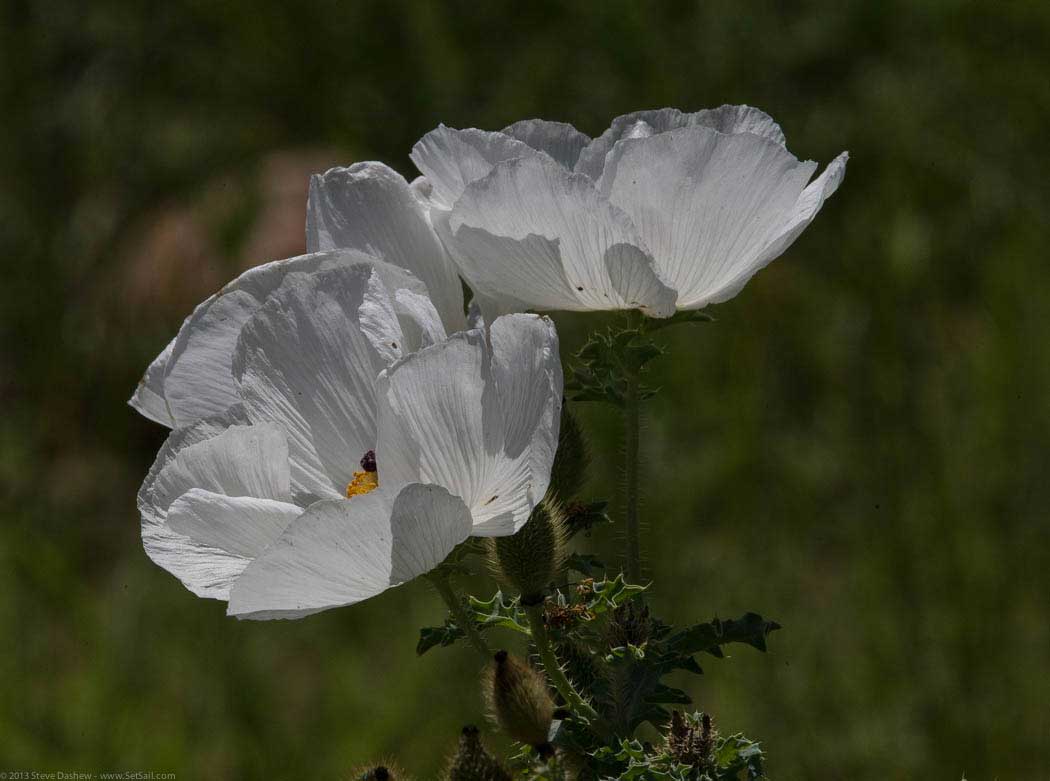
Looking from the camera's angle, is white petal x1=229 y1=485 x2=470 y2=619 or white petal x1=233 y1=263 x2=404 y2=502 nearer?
white petal x1=229 y1=485 x2=470 y2=619

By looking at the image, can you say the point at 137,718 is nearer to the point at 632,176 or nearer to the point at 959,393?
the point at 959,393

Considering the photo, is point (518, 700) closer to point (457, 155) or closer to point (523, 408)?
point (523, 408)

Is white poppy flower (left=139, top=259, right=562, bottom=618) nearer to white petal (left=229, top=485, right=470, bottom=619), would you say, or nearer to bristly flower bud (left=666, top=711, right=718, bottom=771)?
white petal (left=229, top=485, right=470, bottom=619)

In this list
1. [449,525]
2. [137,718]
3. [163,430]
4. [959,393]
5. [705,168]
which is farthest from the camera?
[163,430]

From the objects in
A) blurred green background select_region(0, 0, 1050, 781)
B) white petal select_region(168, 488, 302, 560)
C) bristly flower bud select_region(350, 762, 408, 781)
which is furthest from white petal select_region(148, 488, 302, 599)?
blurred green background select_region(0, 0, 1050, 781)

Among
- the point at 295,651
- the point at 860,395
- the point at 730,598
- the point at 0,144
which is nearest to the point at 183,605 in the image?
the point at 295,651

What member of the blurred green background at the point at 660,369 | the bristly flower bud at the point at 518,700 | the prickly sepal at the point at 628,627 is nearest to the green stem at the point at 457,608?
the bristly flower bud at the point at 518,700
